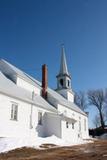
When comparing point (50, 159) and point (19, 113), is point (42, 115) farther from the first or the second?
point (50, 159)

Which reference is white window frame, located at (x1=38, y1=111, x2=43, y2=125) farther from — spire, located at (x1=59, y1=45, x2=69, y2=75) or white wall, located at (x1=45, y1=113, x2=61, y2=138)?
spire, located at (x1=59, y1=45, x2=69, y2=75)

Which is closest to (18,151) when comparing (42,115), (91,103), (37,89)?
(42,115)


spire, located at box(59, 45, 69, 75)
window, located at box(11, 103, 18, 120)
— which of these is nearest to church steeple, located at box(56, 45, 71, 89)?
spire, located at box(59, 45, 69, 75)

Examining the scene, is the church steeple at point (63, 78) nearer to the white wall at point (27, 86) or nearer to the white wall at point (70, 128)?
the white wall at point (70, 128)

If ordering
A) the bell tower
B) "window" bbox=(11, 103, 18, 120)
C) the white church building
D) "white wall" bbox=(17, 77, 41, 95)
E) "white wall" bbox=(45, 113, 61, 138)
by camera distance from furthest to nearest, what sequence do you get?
the bell tower
"white wall" bbox=(17, 77, 41, 95)
"white wall" bbox=(45, 113, 61, 138)
"window" bbox=(11, 103, 18, 120)
the white church building

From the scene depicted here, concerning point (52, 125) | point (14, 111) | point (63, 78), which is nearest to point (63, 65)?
point (63, 78)

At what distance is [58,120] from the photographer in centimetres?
2656

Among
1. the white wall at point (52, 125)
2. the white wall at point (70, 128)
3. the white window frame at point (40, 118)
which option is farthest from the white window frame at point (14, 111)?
the white wall at point (70, 128)

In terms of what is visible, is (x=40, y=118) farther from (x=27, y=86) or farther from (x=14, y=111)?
(x=14, y=111)

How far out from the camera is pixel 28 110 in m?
22.9

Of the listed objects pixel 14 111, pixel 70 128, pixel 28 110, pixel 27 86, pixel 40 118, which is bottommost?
pixel 70 128

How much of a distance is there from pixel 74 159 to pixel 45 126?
16364mm

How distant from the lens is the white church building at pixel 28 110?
20.0m

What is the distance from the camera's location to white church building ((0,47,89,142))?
65.6ft
